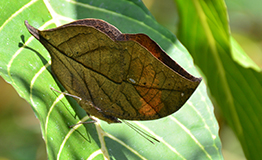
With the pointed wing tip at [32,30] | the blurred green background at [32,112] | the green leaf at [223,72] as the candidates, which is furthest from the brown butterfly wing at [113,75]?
the blurred green background at [32,112]

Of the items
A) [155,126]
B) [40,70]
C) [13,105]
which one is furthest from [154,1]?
[40,70]

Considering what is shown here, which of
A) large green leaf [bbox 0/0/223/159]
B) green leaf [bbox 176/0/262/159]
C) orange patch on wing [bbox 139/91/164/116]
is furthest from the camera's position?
green leaf [bbox 176/0/262/159]

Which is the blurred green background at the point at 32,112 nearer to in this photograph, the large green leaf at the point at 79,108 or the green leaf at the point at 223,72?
the green leaf at the point at 223,72

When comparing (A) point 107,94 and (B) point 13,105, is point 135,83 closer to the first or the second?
(A) point 107,94

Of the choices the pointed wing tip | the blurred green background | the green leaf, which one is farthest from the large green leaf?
the blurred green background

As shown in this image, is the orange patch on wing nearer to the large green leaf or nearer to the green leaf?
the large green leaf

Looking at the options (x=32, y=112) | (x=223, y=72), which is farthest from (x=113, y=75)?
(x=32, y=112)

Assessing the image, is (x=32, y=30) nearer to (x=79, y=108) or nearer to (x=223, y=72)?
(x=79, y=108)
